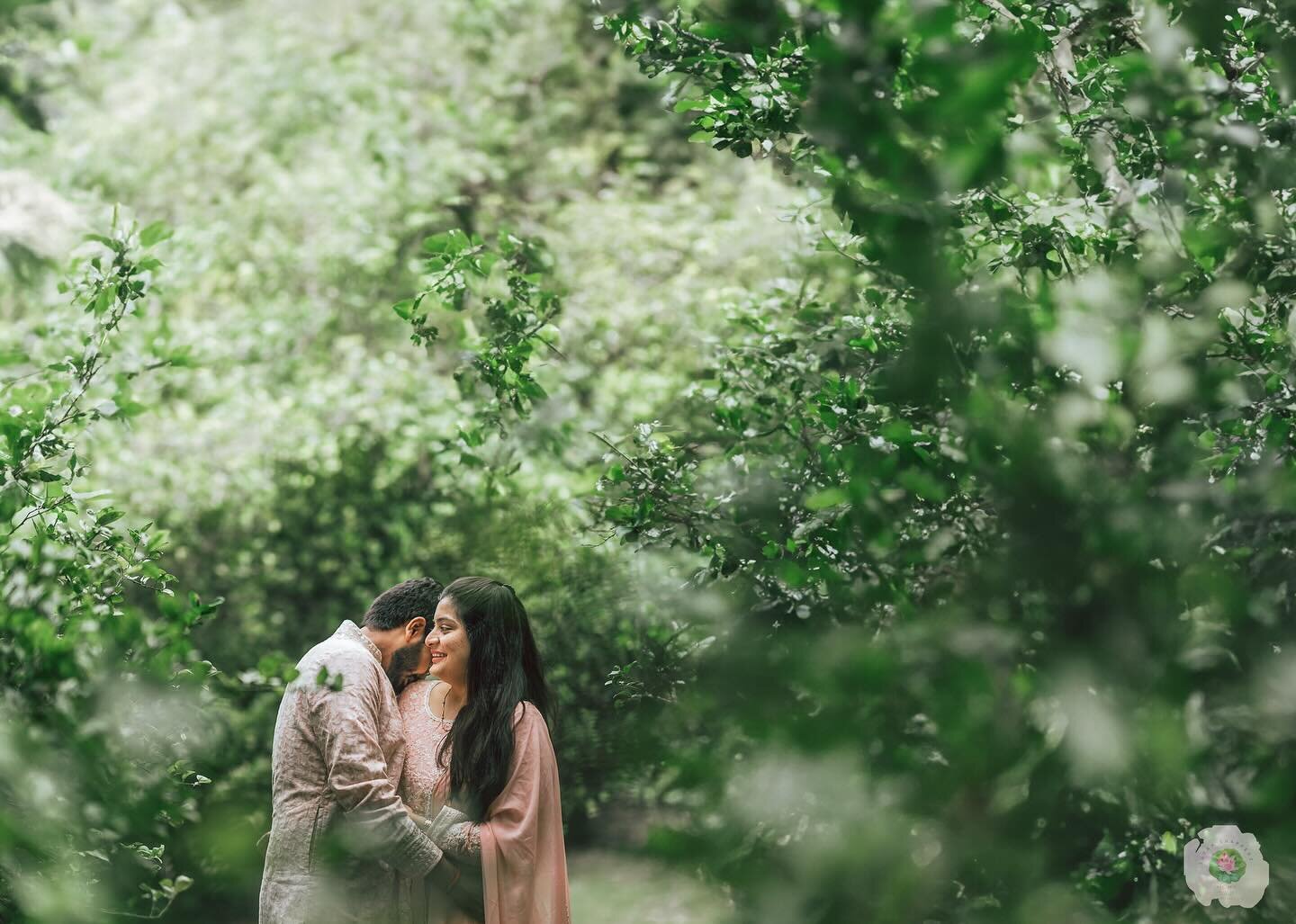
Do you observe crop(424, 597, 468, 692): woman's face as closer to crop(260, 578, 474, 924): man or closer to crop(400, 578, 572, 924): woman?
crop(400, 578, 572, 924): woman

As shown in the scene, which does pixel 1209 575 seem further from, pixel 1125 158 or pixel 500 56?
pixel 500 56

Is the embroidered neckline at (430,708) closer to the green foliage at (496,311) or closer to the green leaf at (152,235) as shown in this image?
the green foliage at (496,311)

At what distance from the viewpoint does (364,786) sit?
3.01 m

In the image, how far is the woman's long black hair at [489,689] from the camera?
319cm

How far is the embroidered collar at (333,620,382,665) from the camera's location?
133 inches

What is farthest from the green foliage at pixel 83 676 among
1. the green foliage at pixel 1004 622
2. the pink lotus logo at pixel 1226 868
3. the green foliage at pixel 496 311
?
the pink lotus logo at pixel 1226 868

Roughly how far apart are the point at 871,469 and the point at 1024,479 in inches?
13.0

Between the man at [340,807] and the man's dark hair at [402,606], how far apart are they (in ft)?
0.70

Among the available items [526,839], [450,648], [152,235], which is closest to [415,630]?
[450,648]

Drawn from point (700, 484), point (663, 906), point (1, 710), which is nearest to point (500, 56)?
point (663, 906)

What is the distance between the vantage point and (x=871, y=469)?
136cm

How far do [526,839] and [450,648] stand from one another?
1.79 ft

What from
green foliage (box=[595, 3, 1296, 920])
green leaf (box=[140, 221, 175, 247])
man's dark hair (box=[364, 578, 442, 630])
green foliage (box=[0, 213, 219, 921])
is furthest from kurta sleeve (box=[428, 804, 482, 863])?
green foliage (box=[595, 3, 1296, 920])

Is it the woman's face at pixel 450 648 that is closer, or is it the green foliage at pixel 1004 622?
the green foliage at pixel 1004 622
